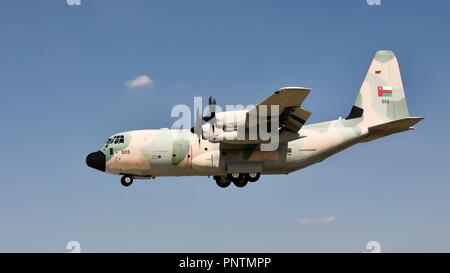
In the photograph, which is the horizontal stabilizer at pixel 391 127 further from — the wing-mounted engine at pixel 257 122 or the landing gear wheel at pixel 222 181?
the landing gear wheel at pixel 222 181

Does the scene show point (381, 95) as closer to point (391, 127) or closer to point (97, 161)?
point (391, 127)

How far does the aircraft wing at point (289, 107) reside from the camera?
26927 mm

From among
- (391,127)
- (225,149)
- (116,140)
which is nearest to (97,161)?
(116,140)

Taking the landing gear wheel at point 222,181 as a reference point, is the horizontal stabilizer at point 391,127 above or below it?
above

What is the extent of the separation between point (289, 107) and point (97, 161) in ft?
33.3

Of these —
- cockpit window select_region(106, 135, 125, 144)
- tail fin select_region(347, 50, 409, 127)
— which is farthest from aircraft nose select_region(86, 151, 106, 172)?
tail fin select_region(347, 50, 409, 127)

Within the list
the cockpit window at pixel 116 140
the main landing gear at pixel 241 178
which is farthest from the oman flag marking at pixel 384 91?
the cockpit window at pixel 116 140

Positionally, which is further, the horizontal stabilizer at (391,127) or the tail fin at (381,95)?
the tail fin at (381,95)

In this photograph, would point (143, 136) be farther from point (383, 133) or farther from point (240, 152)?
point (383, 133)

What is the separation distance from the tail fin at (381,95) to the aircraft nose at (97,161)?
1303cm

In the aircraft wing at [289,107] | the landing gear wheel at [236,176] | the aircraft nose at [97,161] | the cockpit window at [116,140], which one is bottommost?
the landing gear wheel at [236,176]

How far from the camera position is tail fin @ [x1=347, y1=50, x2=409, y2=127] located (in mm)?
33719

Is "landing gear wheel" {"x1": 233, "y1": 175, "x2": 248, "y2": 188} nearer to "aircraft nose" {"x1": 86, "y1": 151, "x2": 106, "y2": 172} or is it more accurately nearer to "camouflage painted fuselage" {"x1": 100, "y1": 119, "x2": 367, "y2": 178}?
"camouflage painted fuselage" {"x1": 100, "y1": 119, "x2": 367, "y2": 178}
